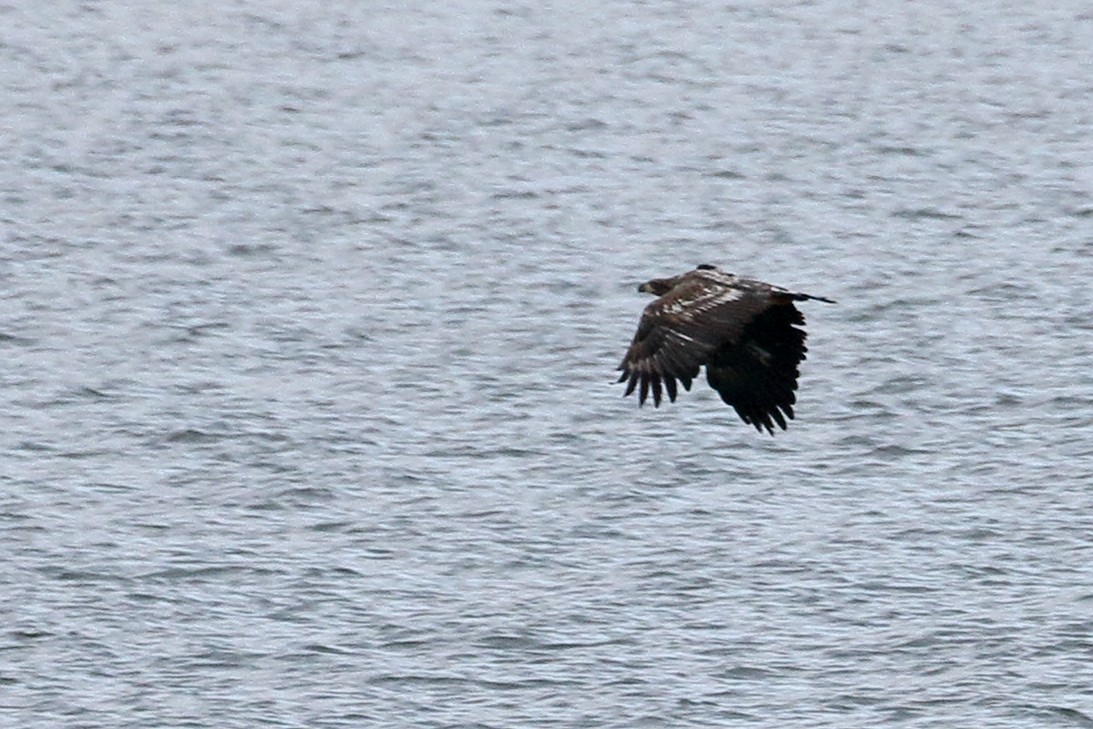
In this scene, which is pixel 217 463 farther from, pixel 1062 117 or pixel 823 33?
pixel 823 33

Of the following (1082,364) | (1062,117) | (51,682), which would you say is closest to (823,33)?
(1062,117)

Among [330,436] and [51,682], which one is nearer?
[51,682]

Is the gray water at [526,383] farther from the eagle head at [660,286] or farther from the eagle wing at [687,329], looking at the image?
the eagle wing at [687,329]

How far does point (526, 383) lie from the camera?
20016mm

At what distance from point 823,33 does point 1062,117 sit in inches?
179

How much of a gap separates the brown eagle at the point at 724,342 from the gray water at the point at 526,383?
332 cm

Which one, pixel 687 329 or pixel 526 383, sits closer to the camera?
pixel 687 329

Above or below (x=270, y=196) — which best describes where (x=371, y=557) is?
below

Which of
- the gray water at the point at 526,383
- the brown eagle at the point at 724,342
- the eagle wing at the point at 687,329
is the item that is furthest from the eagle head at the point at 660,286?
the gray water at the point at 526,383

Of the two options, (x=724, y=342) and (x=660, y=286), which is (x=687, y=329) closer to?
(x=724, y=342)

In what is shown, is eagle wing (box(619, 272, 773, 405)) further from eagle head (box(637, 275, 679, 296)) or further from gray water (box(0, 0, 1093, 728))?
gray water (box(0, 0, 1093, 728))

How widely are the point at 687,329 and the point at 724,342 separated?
220mm

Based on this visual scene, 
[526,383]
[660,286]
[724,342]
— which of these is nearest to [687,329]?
[724,342]

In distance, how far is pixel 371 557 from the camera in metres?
17.0
